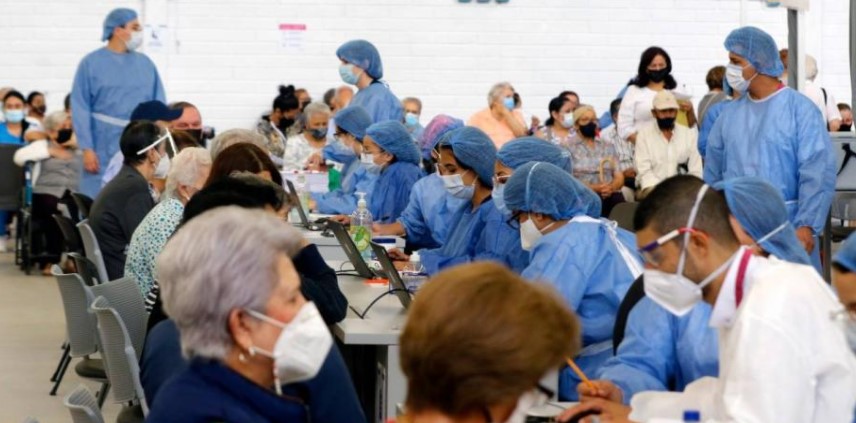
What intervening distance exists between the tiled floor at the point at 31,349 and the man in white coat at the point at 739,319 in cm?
375

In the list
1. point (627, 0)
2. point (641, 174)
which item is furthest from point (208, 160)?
point (627, 0)

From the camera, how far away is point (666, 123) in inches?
385

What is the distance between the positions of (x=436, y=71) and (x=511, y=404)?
11.9 metres

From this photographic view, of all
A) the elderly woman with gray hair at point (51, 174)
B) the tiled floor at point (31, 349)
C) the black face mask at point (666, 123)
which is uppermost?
the black face mask at point (666, 123)

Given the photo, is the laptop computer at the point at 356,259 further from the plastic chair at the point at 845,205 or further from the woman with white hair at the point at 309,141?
the woman with white hair at the point at 309,141

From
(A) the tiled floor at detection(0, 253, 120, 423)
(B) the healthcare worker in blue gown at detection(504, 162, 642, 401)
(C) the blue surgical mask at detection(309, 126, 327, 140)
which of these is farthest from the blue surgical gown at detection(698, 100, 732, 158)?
(C) the blue surgical mask at detection(309, 126, 327, 140)

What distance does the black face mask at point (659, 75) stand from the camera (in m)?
10.1

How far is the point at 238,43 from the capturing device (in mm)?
13539

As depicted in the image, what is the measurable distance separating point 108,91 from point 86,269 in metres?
4.33

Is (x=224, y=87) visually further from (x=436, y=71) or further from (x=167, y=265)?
(x=167, y=265)

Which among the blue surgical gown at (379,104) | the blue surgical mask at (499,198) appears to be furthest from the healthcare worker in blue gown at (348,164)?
the blue surgical mask at (499,198)

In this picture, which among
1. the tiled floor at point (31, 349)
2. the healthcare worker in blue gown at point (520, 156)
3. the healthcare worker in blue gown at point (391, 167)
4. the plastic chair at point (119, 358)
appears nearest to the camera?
the plastic chair at point (119, 358)

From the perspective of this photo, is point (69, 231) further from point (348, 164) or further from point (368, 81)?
point (368, 81)

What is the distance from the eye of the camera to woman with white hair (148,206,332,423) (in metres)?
2.41
